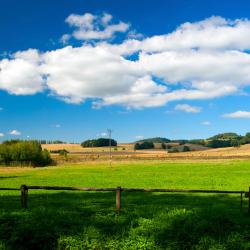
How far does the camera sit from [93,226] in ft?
43.9

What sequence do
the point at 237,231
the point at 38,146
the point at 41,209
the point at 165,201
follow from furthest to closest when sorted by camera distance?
1. the point at 38,146
2. the point at 165,201
3. the point at 41,209
4. the point at 237,231

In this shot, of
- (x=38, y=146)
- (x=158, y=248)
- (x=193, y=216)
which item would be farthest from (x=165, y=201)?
(x=38, y=146)

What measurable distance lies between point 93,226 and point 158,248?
93.1 inches

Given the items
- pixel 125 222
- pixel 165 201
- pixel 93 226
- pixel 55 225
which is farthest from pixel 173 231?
pixel 165 201

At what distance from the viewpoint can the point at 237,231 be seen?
13109mm

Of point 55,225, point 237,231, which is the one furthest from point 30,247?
point 237,231

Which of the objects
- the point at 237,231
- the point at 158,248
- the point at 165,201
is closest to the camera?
the point at 158,248

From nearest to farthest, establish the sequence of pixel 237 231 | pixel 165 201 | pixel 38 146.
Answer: pixel 237 231 → pixel 165 201 → pixel 38 146

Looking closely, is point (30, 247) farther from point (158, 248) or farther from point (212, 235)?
point (212, 235)

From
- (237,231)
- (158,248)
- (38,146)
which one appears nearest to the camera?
(158,248)

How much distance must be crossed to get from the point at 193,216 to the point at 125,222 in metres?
2.33

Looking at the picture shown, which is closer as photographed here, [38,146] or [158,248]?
[158,248]

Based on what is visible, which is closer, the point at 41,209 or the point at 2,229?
the point at 2,229

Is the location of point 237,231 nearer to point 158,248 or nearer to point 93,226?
point 158,248
